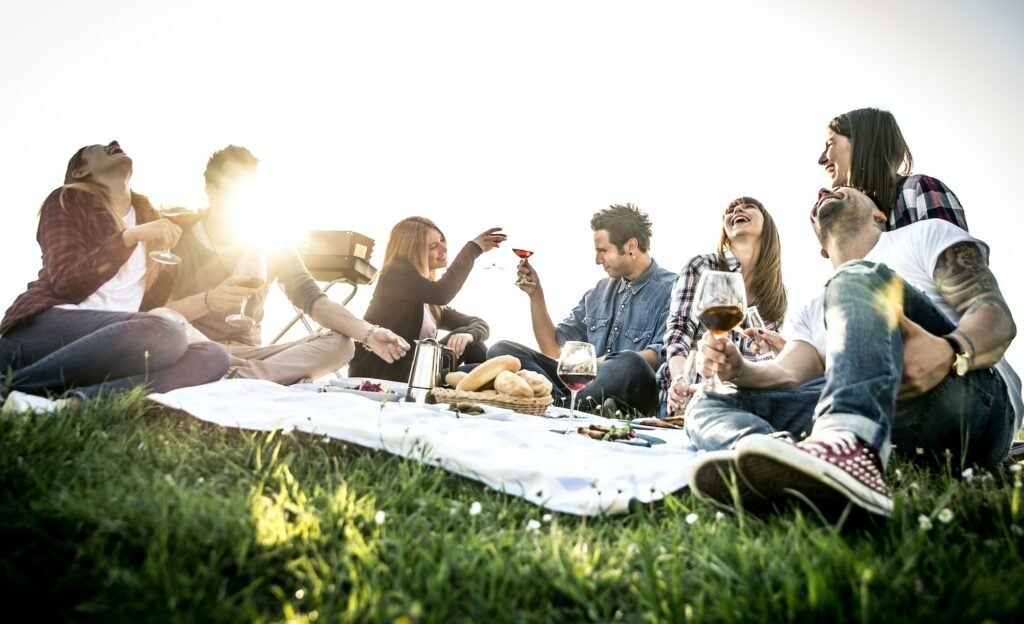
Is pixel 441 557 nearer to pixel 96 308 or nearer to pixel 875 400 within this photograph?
pixel 875 400

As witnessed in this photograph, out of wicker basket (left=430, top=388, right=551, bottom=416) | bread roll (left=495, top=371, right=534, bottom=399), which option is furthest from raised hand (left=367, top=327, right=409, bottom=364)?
bread roll (left=495, top=371, right=534, bottom=399)

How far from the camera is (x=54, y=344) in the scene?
101 inches

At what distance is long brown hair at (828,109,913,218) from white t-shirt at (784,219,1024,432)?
0.56 meters

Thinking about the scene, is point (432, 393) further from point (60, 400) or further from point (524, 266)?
point (524, 266)

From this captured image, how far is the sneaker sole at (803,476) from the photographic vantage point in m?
1.18

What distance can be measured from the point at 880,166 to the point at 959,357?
4.48ft

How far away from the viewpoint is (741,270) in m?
3.95

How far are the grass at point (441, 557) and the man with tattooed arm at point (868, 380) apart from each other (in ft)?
0.35

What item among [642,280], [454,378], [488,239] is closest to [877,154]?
[642,280]

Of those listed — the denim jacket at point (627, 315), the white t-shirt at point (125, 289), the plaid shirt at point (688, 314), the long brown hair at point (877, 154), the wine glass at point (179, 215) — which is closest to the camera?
the long brown hair at point (877, 154)

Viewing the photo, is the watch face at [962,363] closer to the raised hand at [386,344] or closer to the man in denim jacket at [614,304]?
the raised hand at [386,344]

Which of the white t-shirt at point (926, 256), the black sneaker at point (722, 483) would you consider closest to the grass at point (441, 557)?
the black sneaker at point (722, 483)

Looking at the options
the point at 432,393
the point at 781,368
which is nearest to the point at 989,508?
the point at 781,368

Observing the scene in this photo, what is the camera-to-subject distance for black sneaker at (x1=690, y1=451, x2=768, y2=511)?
1332 millimetres
